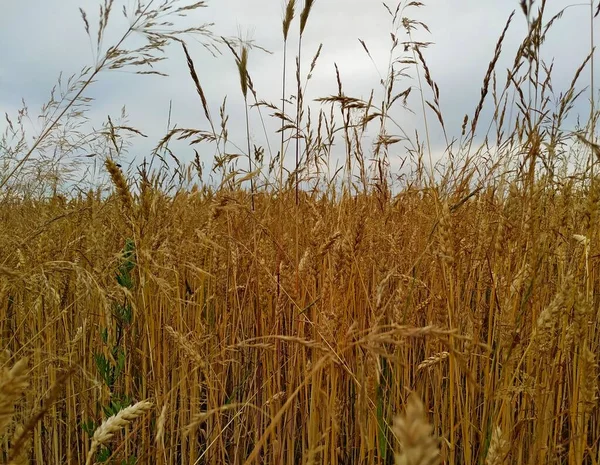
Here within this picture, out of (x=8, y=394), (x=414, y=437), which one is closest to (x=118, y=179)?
(x=8, y=394)

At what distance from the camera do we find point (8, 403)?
0.48 metres

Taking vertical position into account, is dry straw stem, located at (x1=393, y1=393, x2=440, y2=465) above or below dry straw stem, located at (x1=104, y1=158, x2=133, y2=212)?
below

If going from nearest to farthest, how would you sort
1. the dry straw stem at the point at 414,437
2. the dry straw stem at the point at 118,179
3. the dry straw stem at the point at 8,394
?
the dry straw stem at the point at 414,437 < the dry straw stem at the point at 8,394 < the dry straw stem at the point at 118,179

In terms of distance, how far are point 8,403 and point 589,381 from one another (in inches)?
38.1

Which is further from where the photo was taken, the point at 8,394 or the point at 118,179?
the point at 118,179

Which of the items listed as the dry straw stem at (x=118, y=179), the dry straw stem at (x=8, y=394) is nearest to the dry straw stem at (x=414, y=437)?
the dry straw stem at (x=8, y=394)

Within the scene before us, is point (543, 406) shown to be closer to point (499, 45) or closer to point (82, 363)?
point (499, 45)

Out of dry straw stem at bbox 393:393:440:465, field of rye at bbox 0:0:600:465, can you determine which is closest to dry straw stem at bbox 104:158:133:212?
field of rye at bbox 0:0:600:465

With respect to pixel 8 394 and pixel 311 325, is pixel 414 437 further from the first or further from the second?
pixel 311 325

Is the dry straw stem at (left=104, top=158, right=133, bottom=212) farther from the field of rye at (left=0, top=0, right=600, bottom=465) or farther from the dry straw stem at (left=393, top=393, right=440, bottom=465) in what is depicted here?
the dry straw stem at (left=393, top=393, right=440, bottom=465)

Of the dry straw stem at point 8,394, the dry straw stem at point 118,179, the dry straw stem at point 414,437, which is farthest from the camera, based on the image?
the dry straw stem at point 118,179

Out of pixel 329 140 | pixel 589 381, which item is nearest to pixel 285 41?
pixel 329 140

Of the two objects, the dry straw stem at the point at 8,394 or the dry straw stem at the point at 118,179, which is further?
the dry straw stem at the point at 118,179

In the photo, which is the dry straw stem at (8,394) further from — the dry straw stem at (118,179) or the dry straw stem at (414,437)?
the dry straw stem at (118,179)
